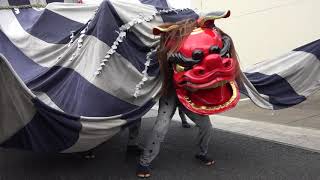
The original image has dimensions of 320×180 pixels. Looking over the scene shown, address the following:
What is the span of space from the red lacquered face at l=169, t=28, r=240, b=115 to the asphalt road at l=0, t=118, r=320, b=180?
2.61 ft

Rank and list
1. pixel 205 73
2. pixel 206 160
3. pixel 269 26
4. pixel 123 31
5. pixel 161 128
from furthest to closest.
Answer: pixel 269 26
pixel 206 160
pixel 161 128
pixel 123 31
pixel 205 73

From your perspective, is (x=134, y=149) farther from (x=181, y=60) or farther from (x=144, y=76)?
(x=181, y=60)

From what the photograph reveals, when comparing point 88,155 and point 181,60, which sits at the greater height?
point 181,60

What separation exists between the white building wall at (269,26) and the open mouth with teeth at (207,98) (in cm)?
582

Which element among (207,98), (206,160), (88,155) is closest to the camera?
(207,98)

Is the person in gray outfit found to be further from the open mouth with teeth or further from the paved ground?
the paved ground

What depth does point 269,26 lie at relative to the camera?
10.3m

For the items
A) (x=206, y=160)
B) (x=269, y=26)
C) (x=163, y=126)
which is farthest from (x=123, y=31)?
(x=269, y=26)

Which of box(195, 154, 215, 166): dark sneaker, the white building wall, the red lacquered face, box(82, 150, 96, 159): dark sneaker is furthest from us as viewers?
the white building wall

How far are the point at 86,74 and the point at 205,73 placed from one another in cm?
110

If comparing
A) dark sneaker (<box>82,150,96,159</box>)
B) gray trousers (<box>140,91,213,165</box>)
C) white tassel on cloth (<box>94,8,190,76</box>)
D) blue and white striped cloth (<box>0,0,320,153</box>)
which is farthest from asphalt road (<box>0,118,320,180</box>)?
white tassel on cloth (<box>94,8,190,76</box>)

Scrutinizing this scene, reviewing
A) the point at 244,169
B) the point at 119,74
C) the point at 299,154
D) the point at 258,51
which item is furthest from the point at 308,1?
the point at 119,74

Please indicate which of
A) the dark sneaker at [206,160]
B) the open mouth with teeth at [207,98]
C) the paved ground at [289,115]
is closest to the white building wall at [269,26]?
the paved ground at [289,115]

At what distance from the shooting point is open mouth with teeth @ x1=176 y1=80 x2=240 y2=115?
4.36 meters
